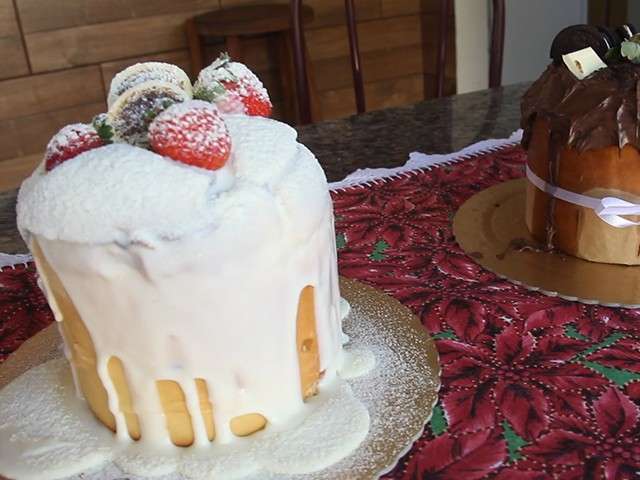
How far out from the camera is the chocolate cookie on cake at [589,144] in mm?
980

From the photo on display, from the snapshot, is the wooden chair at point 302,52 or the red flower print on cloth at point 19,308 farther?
the wooden chair at point 302,52

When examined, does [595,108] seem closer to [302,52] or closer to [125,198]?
[125,198]

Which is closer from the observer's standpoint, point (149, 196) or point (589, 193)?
point (149, 196)

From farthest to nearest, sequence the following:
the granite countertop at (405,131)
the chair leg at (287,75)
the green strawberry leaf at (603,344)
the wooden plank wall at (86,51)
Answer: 1. the chair leg at (287,75)
2. the wooden plank wall at (86,51)
3. the granite countertop at (405,131)
4. the green strawberry leaf at (603,344)

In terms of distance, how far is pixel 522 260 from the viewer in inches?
42.2

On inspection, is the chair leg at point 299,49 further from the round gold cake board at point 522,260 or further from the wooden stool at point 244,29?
the wooden stool at point 244,29

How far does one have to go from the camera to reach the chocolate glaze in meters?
0.97

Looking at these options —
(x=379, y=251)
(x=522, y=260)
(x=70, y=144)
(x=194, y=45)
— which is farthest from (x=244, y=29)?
(x=70, y=144)

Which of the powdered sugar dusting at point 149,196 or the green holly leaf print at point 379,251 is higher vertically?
the powdered sugar dusting at point 149,196

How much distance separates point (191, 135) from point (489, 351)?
45cm

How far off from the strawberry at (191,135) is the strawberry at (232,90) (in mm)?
116

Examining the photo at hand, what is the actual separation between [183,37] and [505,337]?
2704 millimetres

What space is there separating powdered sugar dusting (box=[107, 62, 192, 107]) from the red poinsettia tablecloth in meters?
0.39

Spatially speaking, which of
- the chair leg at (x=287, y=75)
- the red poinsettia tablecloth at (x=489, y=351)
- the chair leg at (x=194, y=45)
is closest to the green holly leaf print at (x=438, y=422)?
the red poinsettia tablecloth at (x=489, y=351)
